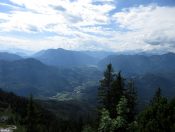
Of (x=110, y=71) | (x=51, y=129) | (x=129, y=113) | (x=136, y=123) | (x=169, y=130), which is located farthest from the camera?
(x=51, y=129)

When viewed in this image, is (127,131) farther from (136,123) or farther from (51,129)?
(51,129)

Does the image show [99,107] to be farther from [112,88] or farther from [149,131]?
[149,131]

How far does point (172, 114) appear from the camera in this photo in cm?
2980

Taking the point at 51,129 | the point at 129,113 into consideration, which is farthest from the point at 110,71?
the point at 51,129

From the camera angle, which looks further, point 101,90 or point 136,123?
point 101,90

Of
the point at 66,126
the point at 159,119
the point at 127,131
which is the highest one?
the point at 159,119

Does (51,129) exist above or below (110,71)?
below

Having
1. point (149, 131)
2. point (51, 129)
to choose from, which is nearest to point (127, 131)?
point (149, 131)

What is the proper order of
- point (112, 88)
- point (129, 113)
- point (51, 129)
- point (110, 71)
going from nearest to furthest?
1. point (129, 113)
2. point (112, 88)
3. point (110, 71)
4. point (51, 129)

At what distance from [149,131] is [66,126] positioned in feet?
494

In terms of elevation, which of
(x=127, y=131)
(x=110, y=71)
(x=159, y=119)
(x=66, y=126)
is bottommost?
(x=66, y=126)

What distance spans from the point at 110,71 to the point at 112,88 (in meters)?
4.10

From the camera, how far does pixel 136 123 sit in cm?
3394

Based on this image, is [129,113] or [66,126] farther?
[66,126]
